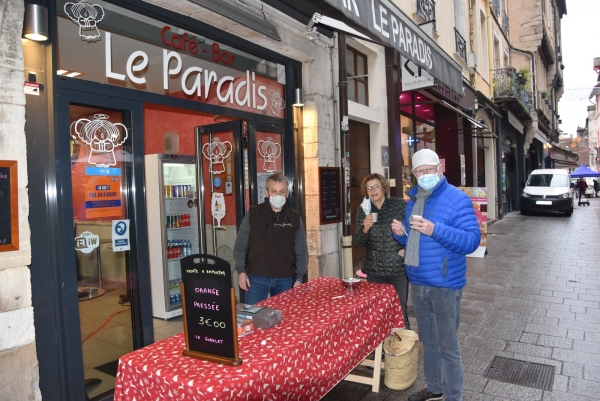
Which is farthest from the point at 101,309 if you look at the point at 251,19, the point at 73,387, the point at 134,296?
the point at 251,19

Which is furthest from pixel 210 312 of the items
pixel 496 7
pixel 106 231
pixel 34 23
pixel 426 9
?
pixel 496 7

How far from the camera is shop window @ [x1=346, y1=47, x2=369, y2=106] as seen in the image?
25.1ft

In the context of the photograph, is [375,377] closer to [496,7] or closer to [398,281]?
[398,281]

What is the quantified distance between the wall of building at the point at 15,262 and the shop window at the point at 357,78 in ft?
17.8

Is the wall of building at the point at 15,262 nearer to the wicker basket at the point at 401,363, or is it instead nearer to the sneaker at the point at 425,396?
the wicker basket at the point at 401,363

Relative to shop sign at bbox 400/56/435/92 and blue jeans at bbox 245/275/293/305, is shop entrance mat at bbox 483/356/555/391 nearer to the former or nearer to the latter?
blue jeans at bbox 245/275/293/305

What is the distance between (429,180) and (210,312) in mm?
1802

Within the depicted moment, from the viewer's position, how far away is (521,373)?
3.81m

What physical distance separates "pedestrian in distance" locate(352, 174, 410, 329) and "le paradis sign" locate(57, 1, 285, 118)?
2041 millimetres

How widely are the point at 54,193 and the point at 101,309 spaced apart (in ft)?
3.59

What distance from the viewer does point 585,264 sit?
829cm

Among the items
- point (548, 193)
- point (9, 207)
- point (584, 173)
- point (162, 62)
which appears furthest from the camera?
point (584, 173)

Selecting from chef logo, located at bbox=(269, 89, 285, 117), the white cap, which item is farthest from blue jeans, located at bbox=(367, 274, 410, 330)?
chef logo, located at bbox=(269, 89, 285, 117)

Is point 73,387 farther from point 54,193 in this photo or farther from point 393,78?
point 393,78
